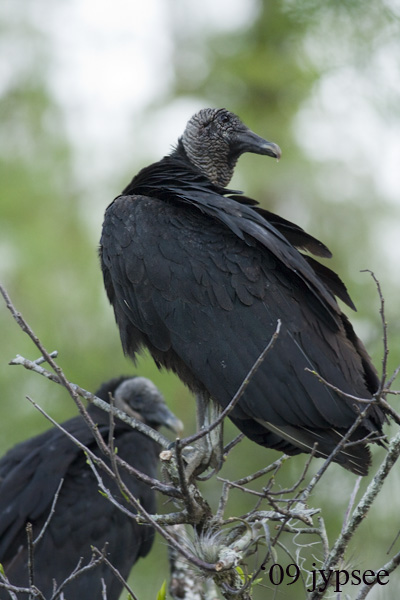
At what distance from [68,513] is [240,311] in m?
1.76

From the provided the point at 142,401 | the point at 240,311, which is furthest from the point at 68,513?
the point at 240,311

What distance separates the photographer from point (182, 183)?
138 inches

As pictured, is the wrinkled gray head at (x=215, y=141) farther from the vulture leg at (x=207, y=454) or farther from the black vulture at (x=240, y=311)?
the vulture leg at (x=207, y=454)

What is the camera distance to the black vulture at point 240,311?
3.02 metres

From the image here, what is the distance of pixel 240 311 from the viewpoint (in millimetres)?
3158

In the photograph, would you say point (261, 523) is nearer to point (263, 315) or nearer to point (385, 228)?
point (263, 315)

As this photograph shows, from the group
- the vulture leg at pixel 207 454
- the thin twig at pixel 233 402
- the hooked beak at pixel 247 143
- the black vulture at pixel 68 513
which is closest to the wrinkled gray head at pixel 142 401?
the black vulture at pixel 68 513

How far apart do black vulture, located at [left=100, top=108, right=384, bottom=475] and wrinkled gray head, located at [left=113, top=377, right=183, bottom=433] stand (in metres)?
1.93

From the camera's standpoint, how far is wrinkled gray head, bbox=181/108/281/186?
406 cm

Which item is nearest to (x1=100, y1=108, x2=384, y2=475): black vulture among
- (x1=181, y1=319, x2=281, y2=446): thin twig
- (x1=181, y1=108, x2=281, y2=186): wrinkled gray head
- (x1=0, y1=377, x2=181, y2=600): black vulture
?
(x1=181, y1=319, x2=281, y2=446): thin twig

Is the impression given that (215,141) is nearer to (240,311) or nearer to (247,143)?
(247,143)

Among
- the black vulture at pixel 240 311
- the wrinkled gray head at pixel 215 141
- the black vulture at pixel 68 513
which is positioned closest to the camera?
the black vulture at pixel 240 311

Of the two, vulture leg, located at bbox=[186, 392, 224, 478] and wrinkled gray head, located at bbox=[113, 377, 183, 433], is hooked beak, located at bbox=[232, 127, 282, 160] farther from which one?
wrinkled gray head, located at bbox=[113, 377, 183, 433]

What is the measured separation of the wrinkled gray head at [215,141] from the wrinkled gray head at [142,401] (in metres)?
1.75
